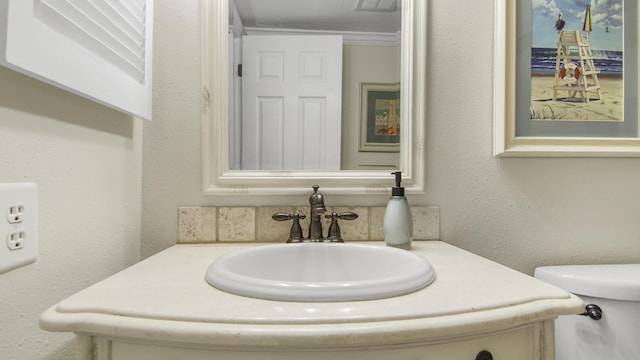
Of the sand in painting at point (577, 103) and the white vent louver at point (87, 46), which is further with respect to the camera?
the sand in painting at point (577, 103)

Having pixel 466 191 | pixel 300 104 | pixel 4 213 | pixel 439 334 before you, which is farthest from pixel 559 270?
pixel 4 213

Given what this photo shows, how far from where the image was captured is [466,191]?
1.03 metres

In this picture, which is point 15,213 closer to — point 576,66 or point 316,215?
point 316,215

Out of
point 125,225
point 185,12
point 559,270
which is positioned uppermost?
point 185,12

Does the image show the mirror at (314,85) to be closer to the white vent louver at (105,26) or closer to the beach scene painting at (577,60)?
the white vent louver at (105,26)

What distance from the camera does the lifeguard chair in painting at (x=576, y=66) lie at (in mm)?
1043

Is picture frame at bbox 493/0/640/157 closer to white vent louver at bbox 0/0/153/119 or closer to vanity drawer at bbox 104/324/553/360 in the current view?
vanity drawer at bbox 104/324/553/360

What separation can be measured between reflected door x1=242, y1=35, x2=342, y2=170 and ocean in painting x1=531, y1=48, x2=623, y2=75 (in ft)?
1.90

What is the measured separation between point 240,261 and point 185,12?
70 centimetres

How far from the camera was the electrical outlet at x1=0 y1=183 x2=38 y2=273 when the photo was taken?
1.57 feet

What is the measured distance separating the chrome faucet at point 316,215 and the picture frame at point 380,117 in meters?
0.21

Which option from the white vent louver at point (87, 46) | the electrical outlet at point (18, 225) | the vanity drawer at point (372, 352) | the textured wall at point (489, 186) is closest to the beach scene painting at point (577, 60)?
the textured wall at point (489, 186)

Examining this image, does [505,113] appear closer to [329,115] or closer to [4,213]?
[329,115]

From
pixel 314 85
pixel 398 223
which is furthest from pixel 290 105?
pixel 398 223
